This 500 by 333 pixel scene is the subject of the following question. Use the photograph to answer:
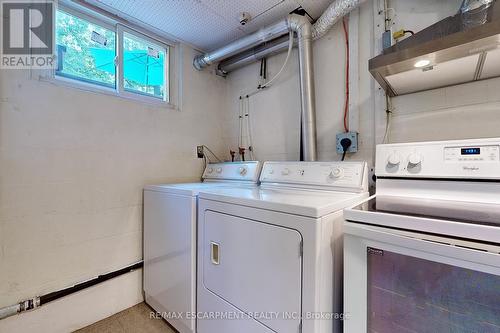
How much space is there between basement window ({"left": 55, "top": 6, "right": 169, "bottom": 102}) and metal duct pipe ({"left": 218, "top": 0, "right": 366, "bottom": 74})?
66 cm

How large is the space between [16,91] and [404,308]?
230 centimetres

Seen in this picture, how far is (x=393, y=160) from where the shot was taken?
1298mm

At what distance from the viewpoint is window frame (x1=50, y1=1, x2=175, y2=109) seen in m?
1.65

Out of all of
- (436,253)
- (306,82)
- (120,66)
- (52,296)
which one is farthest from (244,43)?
(52,296)

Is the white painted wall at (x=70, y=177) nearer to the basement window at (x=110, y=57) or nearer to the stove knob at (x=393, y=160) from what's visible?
the basement window at (x=110, y=57)

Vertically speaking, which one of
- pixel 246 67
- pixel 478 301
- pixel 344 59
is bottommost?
pixel 478 301

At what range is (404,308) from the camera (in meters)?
0.83

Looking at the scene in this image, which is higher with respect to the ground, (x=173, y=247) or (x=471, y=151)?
(x=471, y=151)

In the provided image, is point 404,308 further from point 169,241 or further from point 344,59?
point 344,59

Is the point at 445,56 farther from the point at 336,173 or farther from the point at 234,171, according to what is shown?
the point at 234,171

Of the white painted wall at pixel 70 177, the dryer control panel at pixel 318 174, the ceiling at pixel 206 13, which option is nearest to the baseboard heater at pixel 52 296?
the white painted wall at pixel 70 177

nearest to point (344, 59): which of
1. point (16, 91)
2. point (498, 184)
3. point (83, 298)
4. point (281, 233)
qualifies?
point (498, 184)

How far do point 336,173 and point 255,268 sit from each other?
756 millimetres

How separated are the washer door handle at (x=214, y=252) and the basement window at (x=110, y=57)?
1450mm
